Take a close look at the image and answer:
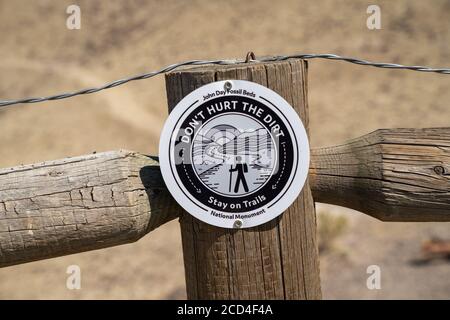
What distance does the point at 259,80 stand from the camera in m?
→ 1.58

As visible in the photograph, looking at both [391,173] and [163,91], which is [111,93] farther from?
[391,173]

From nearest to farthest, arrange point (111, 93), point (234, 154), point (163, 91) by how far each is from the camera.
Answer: point (234, 154) → point (163, 91) → point (111, 93)

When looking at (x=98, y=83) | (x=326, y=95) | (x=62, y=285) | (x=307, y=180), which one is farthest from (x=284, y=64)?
(x=98, y=83)

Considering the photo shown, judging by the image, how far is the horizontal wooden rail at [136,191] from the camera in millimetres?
1589

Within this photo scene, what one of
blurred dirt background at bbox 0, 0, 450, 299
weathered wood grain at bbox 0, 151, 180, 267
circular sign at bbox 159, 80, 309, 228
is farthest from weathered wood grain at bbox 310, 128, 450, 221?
blurred dirt background at bbox 0, 0, 450, 299

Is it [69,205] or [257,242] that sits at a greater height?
[69,205]

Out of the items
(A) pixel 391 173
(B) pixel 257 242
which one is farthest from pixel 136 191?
(A) pixel 391 173

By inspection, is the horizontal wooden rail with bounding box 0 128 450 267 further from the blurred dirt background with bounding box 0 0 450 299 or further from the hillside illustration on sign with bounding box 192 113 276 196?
the blurred dirt background with bounding box 0 0 450 299

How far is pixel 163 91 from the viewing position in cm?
1128

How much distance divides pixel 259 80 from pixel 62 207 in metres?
0.55

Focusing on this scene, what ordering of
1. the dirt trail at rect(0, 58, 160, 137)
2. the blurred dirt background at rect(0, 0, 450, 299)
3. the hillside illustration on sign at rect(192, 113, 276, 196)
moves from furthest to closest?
1. the dirt trail at rect(0, 58, 160, 137)
2. the blurred dirt background at rect(0, 0, 450, 299)
3. the hillside illustration on sign at rect(192, 113, 276, 196)

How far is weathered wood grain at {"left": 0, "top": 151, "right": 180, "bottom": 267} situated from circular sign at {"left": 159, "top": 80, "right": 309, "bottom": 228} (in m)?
0.11

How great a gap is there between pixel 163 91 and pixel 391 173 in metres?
9.82

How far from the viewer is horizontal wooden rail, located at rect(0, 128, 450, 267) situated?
62.6 inches
